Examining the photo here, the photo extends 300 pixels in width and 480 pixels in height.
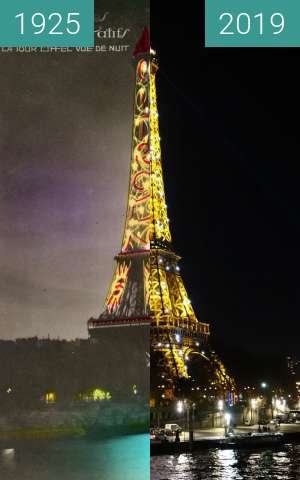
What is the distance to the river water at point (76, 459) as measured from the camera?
7.14m

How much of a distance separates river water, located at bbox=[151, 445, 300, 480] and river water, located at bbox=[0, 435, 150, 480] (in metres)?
1.87

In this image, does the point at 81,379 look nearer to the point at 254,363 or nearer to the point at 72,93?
the point at 72,93

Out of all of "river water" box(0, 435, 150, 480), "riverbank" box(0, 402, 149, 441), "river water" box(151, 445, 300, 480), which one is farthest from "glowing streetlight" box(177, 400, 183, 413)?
"river water" box(0, 435, 150, 480)

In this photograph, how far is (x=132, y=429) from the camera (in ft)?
27.3

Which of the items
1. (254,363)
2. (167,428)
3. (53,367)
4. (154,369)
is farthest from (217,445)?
(254,363)

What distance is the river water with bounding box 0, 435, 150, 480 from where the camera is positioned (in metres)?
7.14

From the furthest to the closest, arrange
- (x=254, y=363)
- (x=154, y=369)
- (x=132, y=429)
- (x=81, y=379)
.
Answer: (x=254, y=363), (x=154, y=369), (x=132, y=429), (x=81, y=379)

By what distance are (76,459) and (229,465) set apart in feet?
13.5

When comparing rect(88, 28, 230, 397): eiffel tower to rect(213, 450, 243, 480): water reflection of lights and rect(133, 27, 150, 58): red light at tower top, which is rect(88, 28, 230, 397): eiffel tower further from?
rect(133, 27, 150, 58): red light at tower top

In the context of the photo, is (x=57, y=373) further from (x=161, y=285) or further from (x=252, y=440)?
(x=161, y=285)

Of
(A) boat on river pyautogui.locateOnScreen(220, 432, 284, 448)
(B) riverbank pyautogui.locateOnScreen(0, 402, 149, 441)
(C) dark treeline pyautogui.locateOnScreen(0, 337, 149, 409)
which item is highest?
(C) dark treeline pyautogui.locateOnScreen(0, 337, 149, 409)

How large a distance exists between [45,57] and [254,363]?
2244 cm

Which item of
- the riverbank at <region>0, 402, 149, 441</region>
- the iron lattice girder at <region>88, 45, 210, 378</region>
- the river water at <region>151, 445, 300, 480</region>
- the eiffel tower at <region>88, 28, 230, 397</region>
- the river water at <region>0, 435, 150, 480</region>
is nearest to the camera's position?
the river water at <region>0, 435, 150, 480</region>

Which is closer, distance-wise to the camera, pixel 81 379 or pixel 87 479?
pixel 87 479
